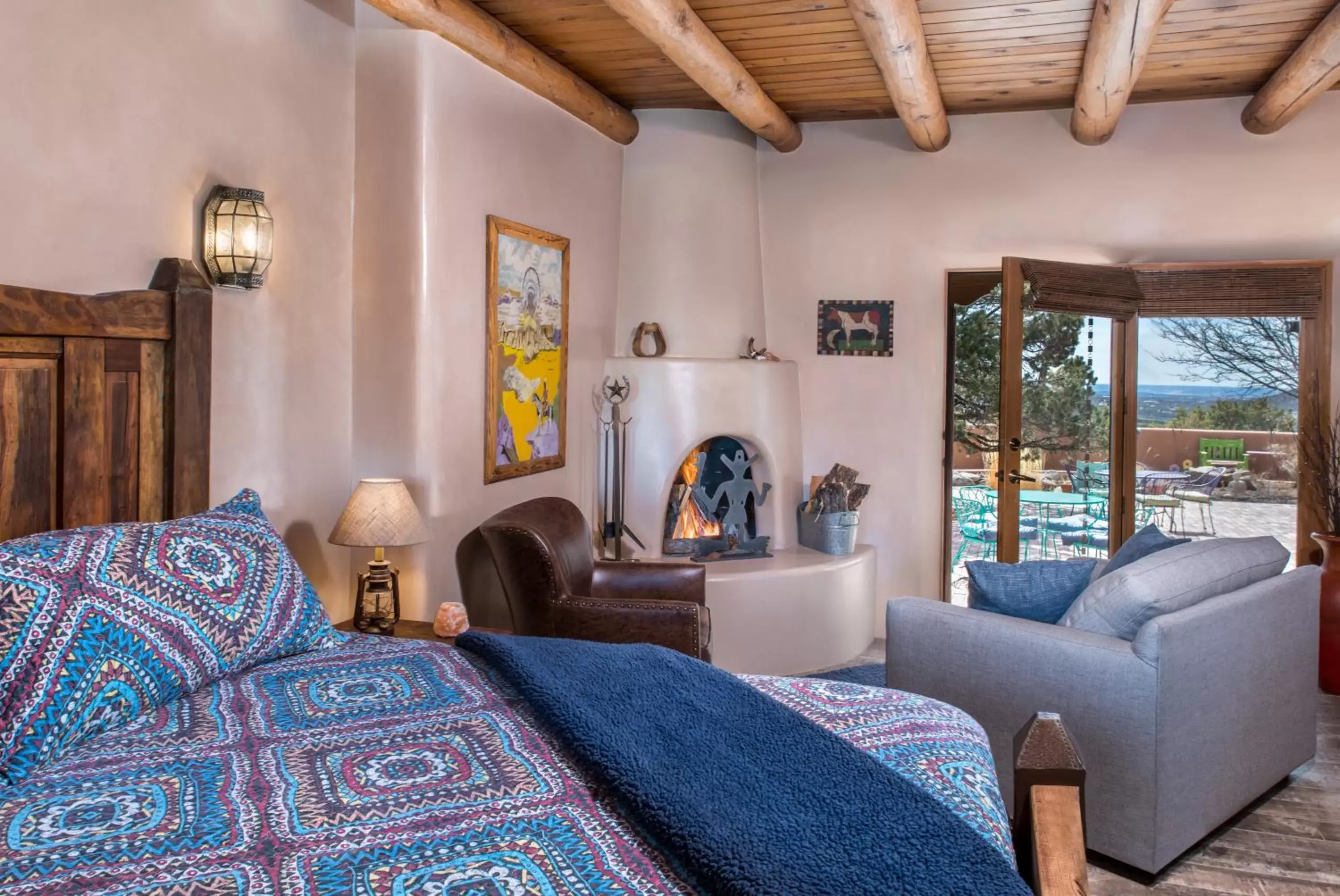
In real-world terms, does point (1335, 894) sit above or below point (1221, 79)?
below

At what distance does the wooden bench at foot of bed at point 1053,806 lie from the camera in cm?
151

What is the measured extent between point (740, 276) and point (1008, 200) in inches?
55.3

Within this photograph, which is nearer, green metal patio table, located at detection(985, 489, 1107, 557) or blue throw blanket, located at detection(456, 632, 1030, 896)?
blue throw blanket, located at detection(456, 632, 1030, 896)

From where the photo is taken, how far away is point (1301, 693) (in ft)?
10.8

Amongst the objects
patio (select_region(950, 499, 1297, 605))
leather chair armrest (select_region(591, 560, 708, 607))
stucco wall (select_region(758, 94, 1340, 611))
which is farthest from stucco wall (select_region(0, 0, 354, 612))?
patio (select_region(950, 499, 1297, 605))

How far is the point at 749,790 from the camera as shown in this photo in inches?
57.1

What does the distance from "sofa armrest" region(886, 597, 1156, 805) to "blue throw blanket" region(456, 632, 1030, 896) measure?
53.3 inches

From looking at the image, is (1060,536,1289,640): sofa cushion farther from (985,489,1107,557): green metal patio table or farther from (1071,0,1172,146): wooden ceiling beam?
(985,489,1107,557): green metal patio table

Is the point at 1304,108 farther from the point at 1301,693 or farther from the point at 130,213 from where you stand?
the point at 130,213

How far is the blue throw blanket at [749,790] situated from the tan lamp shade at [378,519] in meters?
1.25

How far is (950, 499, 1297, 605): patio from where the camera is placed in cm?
497

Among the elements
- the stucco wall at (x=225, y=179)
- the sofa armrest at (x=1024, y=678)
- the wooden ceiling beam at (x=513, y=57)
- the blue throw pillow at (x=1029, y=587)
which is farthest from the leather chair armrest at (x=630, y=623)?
the wooden ceiling beam at (x=513, y=57)

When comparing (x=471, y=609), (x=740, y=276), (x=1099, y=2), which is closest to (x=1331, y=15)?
(x=1099, y=2)

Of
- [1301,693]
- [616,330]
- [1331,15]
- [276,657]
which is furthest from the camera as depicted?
[616,330]
